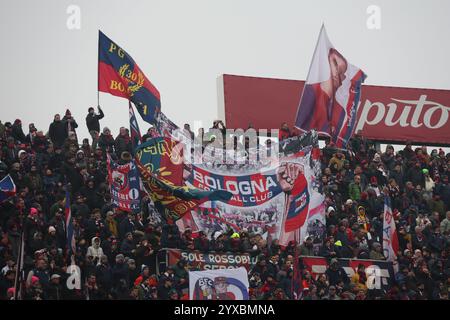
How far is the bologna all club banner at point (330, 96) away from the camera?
1313 inches

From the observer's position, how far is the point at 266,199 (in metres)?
29.8

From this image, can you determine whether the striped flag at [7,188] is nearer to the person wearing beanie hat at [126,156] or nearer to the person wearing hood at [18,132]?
the person wearing hood at [18,132]

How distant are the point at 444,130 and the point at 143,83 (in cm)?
1248

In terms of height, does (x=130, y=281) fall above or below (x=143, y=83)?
below

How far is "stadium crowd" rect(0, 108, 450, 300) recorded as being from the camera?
24469 mm

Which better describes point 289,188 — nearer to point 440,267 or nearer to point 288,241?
point 288,241

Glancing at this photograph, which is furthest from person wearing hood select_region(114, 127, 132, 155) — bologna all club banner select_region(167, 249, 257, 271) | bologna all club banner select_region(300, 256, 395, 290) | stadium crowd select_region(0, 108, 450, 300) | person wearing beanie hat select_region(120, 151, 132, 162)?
bologna all club banner select_region(300, 256, 395, 290)

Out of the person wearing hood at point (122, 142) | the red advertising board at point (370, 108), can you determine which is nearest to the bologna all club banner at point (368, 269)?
the person wearing hood at point (122, 142)

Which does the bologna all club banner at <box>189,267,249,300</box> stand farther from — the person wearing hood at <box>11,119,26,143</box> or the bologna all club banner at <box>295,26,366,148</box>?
the bologna all club banner at <box>295,26,366,148</box>

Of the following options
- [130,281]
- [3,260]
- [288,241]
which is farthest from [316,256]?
[3,260]

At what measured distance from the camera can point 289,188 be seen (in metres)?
30.0

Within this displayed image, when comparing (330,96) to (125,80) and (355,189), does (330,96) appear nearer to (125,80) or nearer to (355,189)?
(355,189)

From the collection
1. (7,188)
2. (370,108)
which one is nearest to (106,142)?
(7,188)
